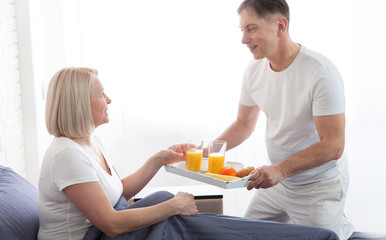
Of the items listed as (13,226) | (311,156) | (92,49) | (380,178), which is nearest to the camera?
(13,226)

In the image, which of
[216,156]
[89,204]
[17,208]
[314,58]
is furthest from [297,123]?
[17,208]

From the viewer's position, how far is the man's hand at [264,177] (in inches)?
78.1

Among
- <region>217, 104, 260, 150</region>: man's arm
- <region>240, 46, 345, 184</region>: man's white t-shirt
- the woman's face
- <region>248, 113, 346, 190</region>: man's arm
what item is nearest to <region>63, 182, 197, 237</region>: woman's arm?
the woman's face

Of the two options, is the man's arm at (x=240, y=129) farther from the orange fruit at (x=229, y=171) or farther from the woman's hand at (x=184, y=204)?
the woman's hand at (x=184, y=204)

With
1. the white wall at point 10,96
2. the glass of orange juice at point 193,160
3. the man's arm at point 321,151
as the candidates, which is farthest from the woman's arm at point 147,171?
the white wall at point 10,96

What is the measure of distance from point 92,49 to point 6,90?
3.31 ft

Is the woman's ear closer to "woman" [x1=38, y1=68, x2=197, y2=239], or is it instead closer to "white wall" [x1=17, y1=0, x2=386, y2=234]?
"woman" [x1=38, y1=68, x2=197, y2=239]

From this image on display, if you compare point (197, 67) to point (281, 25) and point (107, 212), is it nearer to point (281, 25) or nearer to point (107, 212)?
point (281, 25)

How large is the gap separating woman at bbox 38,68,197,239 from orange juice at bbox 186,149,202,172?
0.29 meters

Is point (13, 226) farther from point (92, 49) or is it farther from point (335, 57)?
point (335, 57)

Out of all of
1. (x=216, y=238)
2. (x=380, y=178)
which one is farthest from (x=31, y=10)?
(x=380, y=178)

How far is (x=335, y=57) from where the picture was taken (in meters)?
3.67

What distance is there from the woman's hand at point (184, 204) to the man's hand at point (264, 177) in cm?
28

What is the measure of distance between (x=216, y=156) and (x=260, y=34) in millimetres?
599
